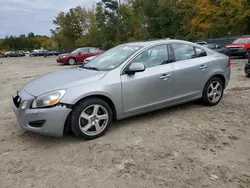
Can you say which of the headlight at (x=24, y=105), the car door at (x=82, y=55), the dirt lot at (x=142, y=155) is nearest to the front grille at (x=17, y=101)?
the headlight at (x=24, y=105)

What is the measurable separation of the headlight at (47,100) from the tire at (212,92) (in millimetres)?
2995

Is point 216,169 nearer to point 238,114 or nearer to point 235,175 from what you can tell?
point 235,175

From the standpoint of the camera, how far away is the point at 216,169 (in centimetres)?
287

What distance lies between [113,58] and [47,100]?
156cm

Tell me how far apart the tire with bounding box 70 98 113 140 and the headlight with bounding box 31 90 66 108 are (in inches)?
11.4

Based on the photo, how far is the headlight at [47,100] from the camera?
348 centimetres

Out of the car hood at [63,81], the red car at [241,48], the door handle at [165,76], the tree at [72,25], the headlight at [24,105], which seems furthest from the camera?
the tree at [72,25]

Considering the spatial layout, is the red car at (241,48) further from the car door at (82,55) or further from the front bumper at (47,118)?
the front bumper at (47,118)

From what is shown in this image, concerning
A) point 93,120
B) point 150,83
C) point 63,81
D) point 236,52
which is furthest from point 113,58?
point 236,52

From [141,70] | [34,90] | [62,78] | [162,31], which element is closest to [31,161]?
[34,90]

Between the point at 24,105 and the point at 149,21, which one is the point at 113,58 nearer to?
the point at 24,105

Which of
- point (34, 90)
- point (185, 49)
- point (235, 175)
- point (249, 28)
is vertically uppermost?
point (249, 28)

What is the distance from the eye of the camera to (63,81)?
384 centimetres

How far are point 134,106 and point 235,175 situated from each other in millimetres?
1888
